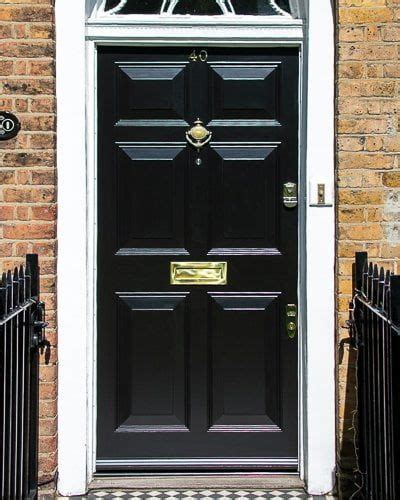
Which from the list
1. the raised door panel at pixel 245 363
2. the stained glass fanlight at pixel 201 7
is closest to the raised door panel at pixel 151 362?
the raised door panel at pixel 245 363

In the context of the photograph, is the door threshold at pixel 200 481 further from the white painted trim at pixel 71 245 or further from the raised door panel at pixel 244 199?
the raised door panel at pixel 244 199

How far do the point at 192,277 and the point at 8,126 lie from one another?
1297 mm

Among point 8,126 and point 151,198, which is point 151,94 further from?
point 8,126

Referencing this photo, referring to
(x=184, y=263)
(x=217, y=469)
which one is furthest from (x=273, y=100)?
(x=217, y=469)

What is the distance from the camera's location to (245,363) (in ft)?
17.3

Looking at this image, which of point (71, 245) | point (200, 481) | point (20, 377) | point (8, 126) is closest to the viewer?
point (20, 377)

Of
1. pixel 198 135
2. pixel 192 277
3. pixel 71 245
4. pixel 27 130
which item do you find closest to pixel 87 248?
pixel 71 245

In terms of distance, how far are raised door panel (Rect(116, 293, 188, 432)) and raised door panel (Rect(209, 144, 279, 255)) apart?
431 millimetres

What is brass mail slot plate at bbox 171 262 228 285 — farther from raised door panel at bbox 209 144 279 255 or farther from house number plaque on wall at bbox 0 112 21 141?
house number plaque on wall at bbox 0 112 21 141

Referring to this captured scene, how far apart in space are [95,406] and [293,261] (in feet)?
4.51

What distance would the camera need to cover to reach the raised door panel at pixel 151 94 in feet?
17.3

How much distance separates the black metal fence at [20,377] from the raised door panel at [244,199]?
1.10 m

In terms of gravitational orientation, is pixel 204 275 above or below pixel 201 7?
below

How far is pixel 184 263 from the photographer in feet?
17.3
